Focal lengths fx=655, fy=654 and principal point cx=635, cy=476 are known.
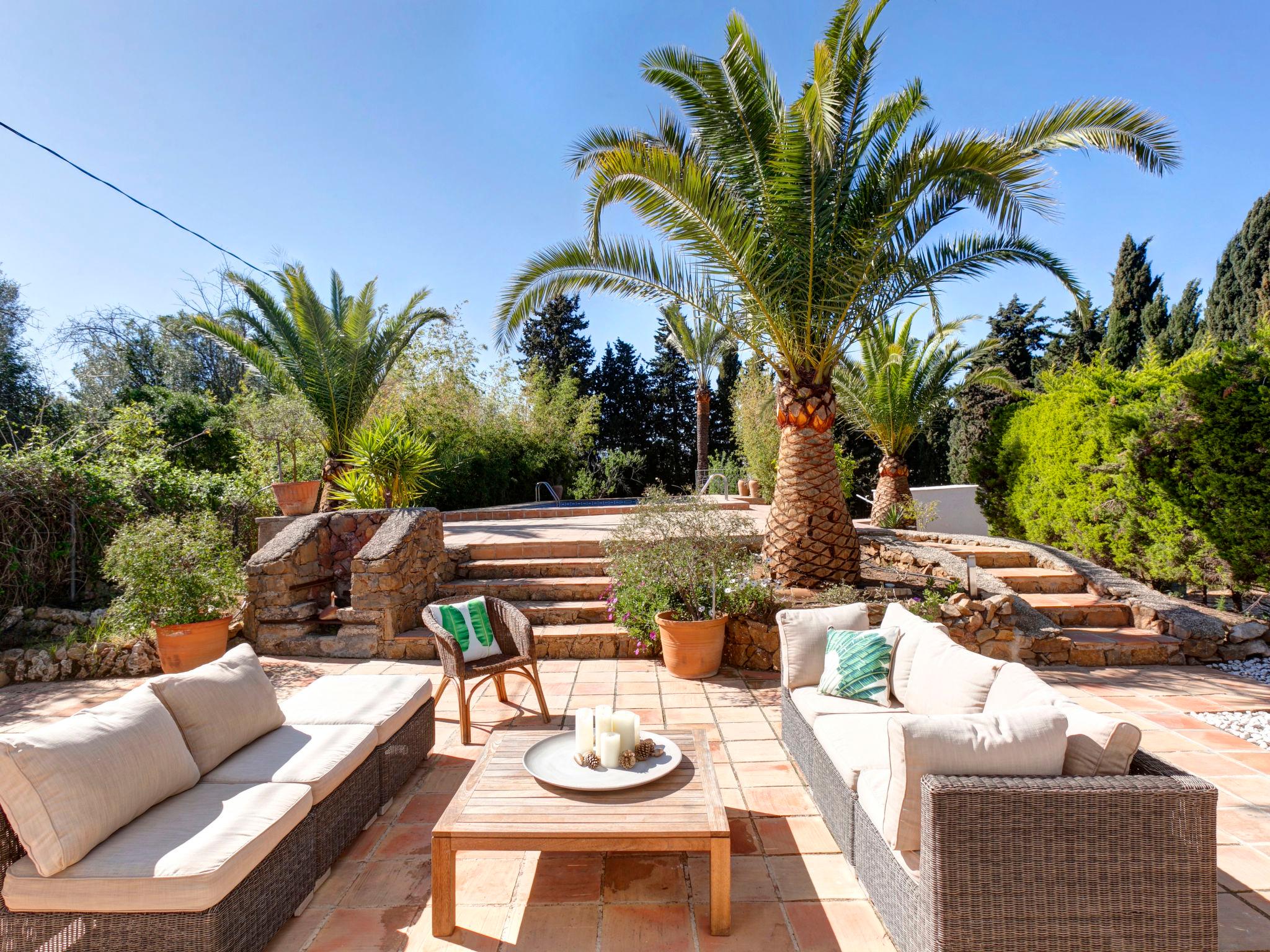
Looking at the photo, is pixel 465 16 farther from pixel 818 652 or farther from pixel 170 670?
pixel 818 652

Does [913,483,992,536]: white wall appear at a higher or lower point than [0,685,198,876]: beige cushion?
higher

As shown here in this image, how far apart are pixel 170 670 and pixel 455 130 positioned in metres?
7.66

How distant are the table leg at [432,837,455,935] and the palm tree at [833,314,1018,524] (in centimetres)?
882

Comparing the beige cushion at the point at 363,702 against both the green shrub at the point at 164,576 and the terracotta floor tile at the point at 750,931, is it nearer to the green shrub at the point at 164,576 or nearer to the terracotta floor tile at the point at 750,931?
the terracotta floor tile at the point at 750,931

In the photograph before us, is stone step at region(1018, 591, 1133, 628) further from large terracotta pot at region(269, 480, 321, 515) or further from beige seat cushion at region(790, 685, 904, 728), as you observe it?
large terracotta pot at region(269, 480, 321, 515)

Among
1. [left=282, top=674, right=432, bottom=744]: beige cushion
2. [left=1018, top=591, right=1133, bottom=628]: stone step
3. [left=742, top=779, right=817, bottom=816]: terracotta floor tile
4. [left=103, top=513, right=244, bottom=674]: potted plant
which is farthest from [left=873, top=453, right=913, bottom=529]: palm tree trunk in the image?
[left=103, top=513, right=244, bottom=674]: potted plant

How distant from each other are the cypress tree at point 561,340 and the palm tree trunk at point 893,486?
18.2 meters

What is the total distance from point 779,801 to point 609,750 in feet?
3.77

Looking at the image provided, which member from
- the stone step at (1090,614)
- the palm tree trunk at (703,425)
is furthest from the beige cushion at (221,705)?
the palm tree trunk at (703,425)

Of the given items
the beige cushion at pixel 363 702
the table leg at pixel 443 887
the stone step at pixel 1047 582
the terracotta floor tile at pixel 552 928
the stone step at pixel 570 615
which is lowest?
the terracotta floor tile at pixel 552 928

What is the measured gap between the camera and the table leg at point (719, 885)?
2307 mm

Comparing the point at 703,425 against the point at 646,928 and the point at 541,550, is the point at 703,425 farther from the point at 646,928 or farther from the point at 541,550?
the point at 646,928

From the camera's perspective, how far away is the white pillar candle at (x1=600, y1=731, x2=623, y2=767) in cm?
273

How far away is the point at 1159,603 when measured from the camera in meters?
5.99
